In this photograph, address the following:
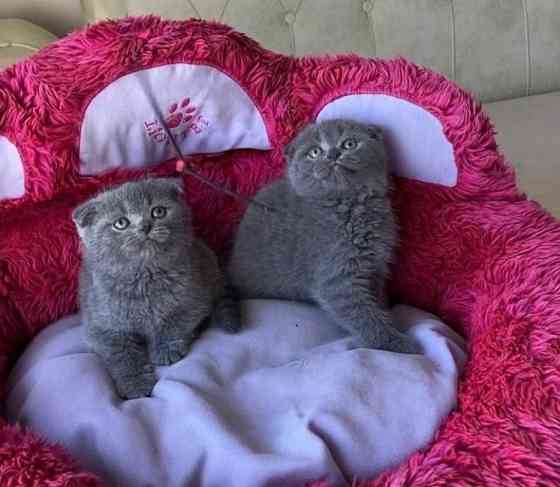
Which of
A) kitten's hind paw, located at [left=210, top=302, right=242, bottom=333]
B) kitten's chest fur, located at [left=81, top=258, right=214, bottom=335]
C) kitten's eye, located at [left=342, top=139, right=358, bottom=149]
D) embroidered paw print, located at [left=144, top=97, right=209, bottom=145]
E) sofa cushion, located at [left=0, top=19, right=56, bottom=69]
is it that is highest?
sofa cushion, located at [left=0, top=19, right=56, bottom=69]

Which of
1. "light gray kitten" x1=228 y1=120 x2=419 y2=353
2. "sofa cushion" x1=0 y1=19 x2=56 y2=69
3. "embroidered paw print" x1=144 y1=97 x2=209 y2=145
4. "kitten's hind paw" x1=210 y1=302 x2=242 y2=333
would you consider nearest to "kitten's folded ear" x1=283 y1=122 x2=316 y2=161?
"light gray kitten" x1=228 y1=120 x2=419 y2=353

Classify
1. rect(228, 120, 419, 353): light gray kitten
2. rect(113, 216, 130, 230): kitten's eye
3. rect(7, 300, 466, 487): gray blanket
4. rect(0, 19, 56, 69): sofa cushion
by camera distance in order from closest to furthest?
rect(7, 300, 466, 487): gray blanket → rect(113, 216, 130, 230): kitten's eye → rect(228, 120, 419, 353): light gray kitten → rect(0, 19, 56, 69): sofa cushion

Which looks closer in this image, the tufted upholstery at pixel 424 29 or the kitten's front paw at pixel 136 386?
the kitten's front paw at pixel 136 386

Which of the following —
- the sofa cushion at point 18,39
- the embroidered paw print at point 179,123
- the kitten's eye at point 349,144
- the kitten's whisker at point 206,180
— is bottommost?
the kitten's whisker at point 206,180

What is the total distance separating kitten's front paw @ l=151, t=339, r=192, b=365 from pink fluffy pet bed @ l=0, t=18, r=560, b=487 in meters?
0.24

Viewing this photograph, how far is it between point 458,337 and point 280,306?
300 mm

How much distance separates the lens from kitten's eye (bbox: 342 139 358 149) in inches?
41.4

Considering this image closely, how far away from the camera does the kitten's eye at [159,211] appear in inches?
37.8

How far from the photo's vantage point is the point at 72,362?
3.26 ft

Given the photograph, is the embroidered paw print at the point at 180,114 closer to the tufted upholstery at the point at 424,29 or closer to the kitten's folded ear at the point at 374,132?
the kitten's folded ear at the point at 374,132

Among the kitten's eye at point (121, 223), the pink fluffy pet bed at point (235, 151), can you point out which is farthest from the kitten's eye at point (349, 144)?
the kitten's eye at point (121, 223)

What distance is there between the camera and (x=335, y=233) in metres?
1.08

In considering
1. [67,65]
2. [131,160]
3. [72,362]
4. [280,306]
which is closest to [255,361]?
[280,306]

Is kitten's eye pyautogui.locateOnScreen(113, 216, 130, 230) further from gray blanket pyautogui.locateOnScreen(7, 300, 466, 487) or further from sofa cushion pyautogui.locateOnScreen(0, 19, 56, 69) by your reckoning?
sofa cushion pyautogui.locateOnScreen(0, 19, 56, 69)
